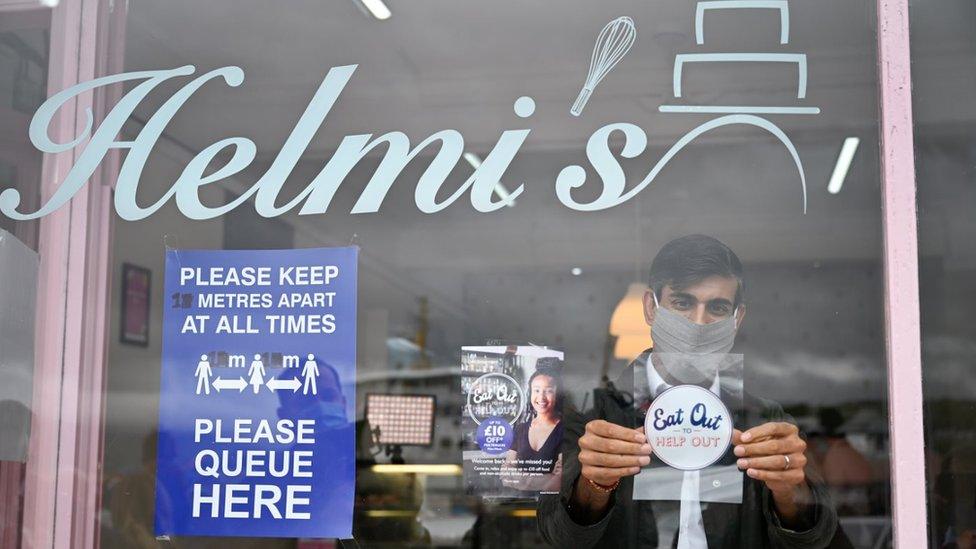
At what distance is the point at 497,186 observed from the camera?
2.94 m

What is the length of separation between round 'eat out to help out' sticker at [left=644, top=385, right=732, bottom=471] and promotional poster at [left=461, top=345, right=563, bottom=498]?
0.87 ft

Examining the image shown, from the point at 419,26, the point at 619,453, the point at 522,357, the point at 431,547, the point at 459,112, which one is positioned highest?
the point at 419,26

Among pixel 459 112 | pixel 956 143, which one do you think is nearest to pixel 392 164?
pixel 459 112

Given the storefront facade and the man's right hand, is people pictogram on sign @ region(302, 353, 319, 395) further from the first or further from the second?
the man's right hand

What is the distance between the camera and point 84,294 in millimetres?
2986

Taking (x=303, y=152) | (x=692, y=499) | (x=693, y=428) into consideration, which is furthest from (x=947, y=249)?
(x=303, y=152)

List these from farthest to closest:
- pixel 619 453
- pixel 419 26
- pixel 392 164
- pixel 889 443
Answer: pixel 419 26 < pixel 392 164 < pixel 619 453 < pixel 889 443

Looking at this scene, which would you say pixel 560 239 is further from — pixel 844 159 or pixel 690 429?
pixel 844 159

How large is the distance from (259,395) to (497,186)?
2.77ft

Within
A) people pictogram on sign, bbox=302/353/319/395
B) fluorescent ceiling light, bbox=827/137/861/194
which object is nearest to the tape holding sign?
people pictogram on sign, bbox=302/353/319/395

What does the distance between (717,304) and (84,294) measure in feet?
5.61

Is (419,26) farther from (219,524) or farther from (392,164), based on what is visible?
(219,524)

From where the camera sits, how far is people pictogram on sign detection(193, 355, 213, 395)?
2.92 m

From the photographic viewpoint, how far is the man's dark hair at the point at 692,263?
9.45ft
